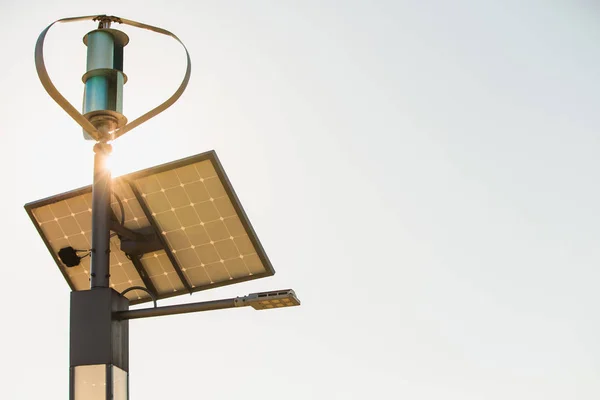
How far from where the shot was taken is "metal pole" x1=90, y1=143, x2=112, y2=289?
1060 cm

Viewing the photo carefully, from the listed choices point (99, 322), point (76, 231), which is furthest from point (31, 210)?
point (99, 322)

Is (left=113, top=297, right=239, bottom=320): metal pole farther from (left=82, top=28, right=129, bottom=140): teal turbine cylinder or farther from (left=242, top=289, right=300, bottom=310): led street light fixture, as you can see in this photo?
(left=82, top=28, right=129, bottom=140): teal turbine cylinder

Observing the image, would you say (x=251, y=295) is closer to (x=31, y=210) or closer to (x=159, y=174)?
(x=159, y=174)

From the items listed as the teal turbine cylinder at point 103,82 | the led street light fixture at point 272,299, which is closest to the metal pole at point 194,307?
the led street light fixture at point 272,299

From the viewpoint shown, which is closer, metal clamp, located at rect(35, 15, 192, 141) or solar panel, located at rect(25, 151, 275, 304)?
metal clamp, located at rect(35, 15, 192, 141)

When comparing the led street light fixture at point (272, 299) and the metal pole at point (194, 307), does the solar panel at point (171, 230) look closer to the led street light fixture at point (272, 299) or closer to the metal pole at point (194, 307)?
the metal pole at point (194, 307)

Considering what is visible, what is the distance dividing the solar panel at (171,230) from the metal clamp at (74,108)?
0.86 m

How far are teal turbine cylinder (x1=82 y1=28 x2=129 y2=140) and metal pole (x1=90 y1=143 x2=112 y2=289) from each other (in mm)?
307

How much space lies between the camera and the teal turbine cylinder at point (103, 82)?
10930mm

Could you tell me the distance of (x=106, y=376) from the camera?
9867 mm

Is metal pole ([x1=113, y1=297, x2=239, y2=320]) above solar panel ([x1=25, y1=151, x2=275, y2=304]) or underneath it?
underneath

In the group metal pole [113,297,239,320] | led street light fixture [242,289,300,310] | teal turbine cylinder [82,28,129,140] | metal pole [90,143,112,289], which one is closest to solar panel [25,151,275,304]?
metal pole [90,143,112,289]

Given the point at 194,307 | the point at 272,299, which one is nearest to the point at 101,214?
the point at 194,307

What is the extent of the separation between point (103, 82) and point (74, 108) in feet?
1.75
